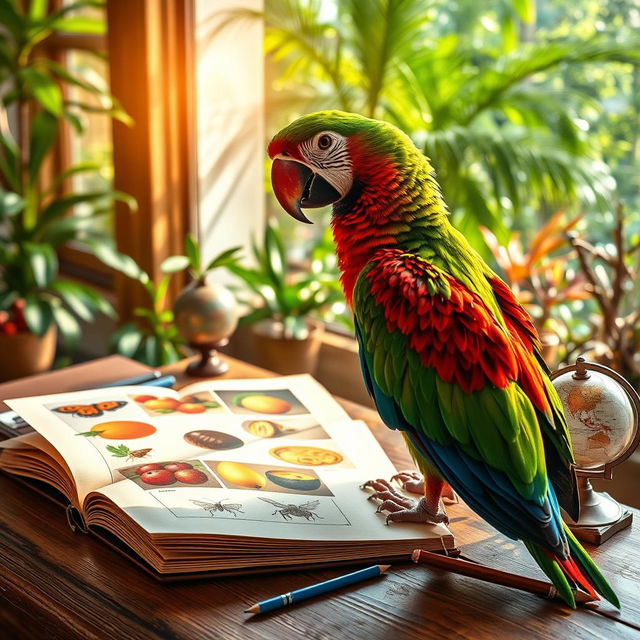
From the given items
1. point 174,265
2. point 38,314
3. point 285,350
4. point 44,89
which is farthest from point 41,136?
point 285,350

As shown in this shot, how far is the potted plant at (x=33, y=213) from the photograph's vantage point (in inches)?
85.3

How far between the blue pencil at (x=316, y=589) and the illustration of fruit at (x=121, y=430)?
0.31 meters

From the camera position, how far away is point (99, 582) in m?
0.82

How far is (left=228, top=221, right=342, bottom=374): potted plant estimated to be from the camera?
6.70ft

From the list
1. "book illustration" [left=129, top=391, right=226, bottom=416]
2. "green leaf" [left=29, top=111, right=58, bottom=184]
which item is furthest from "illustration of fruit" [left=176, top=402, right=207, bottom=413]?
"green leaf" [left=29, top=111, right=58, bottom=184]

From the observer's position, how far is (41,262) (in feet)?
6.93

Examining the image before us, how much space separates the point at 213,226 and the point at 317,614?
1.62m

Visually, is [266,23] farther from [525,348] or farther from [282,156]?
[525,348]

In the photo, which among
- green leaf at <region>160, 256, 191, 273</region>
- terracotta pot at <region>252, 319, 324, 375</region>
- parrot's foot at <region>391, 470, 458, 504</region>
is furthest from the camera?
terracotta pot at <region>252, 319, 324, 375</region>

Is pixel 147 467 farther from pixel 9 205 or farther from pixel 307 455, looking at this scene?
pixel 9 205

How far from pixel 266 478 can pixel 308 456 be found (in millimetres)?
84

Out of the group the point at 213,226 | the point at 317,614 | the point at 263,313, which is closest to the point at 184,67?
the point at 213,226

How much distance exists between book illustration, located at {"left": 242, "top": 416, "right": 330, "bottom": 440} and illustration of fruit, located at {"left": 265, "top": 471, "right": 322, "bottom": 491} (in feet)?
0.34

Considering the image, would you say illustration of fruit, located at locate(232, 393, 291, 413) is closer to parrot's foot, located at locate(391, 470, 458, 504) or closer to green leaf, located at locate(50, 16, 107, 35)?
parrot's foot, located at locate(391, 470, 458, 504)
